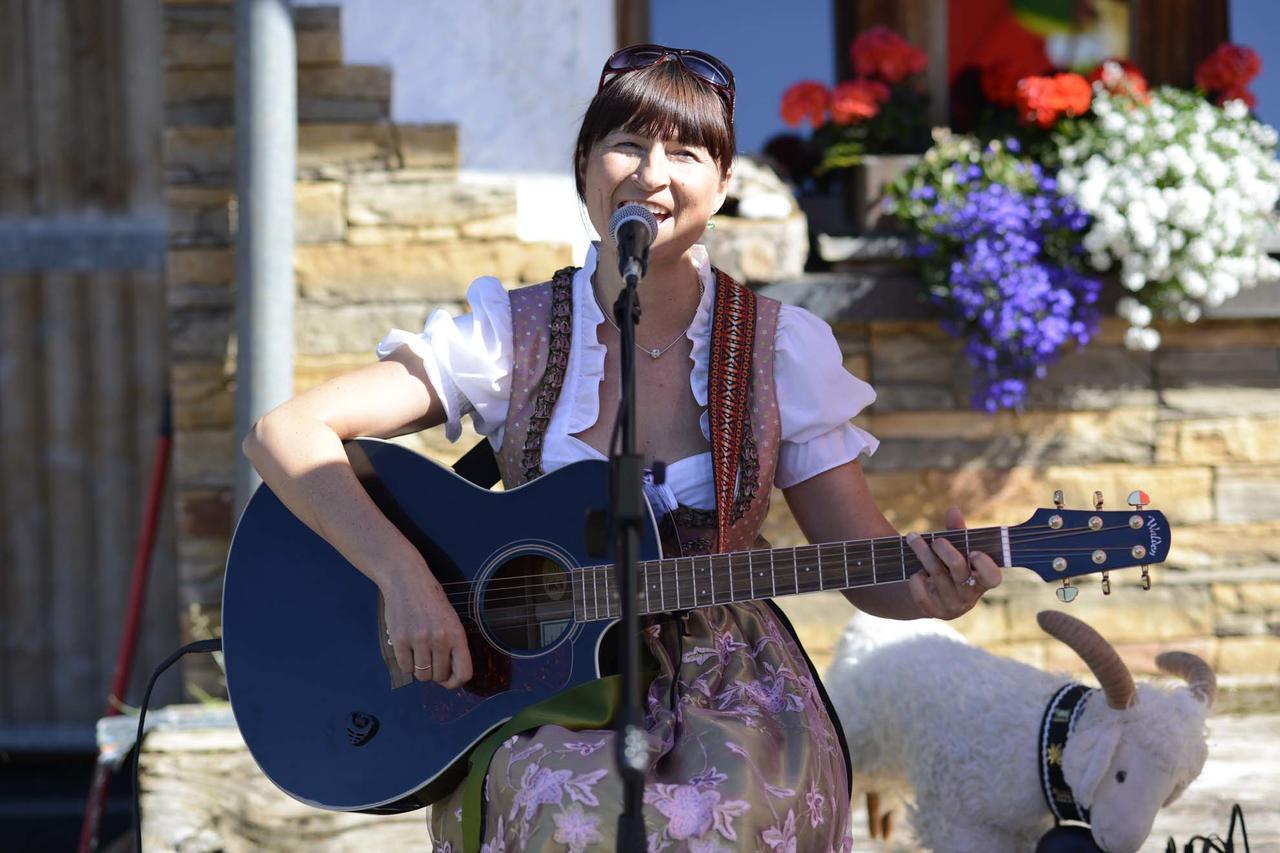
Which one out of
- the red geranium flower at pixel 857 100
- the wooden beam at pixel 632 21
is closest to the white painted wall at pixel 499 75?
the wooden beam at pixel 632 21

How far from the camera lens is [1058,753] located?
8.25 ft

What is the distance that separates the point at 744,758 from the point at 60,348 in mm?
3562

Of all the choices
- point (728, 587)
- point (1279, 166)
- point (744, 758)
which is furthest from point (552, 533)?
point (1279, 166)

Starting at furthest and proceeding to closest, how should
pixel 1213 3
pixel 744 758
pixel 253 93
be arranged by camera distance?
1. pixel 1213 3
2. pixel 253 93
3. pixel 744 758

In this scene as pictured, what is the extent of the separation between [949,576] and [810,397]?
434 mm

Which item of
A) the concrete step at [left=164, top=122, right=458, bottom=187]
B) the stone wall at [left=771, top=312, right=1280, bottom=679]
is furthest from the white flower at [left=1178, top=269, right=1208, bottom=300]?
the concrete step at [left=164, top=122, right=458, bottom=187]

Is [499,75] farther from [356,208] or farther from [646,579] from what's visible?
[646,579]

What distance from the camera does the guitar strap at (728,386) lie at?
84.4 inches

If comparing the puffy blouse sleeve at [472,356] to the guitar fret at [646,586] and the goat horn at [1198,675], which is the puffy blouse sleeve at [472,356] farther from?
the goat horn at [1198,675]

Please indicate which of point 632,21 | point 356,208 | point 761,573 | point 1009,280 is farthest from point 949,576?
point 632,21

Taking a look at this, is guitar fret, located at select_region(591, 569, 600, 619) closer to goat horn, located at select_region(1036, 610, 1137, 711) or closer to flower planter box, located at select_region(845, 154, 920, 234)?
goat horn, located at select_region(1036, 610, 1137, 711)

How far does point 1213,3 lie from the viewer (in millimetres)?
4230

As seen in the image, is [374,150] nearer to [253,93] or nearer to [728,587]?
[253,93]

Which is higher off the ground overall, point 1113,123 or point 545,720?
point 1113,123
